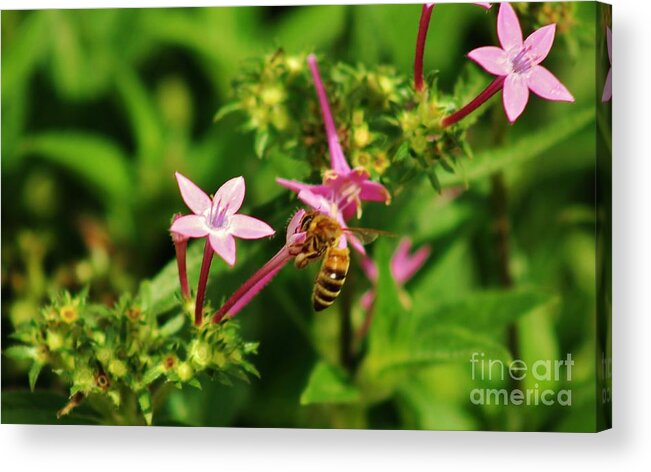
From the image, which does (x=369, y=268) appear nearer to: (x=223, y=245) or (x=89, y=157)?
(x=223, y=245)

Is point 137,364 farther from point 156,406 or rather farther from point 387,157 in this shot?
point 387,157

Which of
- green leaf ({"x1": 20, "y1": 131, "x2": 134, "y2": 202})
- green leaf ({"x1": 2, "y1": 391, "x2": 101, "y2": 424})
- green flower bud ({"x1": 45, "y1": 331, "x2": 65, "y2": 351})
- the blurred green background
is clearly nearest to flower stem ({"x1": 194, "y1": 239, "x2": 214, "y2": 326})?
green flower bud ({"x1": 45, "y1": 331, "x2": 65, "y2": 351})

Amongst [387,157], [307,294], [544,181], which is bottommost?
[307,294]

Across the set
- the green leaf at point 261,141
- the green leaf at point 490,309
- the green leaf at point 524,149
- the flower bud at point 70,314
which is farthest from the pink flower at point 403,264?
the flower bud at point 70,314

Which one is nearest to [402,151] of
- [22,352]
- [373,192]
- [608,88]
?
[373,192]

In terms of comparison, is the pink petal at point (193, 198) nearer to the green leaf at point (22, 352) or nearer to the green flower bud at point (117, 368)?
the green flower bud at point (117, 368)

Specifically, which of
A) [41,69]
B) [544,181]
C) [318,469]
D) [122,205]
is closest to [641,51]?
[544,181]
